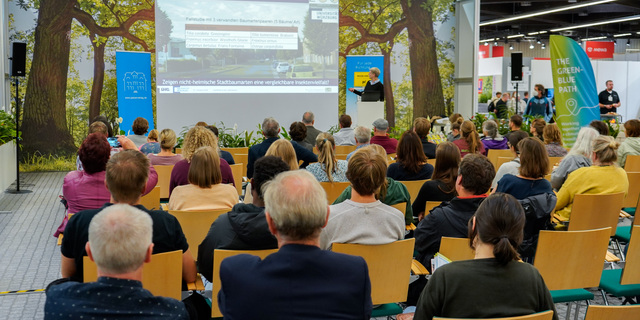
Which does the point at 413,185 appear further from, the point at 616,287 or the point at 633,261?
the point at 633,261

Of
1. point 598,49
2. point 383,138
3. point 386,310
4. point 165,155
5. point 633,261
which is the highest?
point 598,49

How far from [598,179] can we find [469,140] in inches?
88.1

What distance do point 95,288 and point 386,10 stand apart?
12.2 m

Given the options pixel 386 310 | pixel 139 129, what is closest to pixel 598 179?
pixel 386 310

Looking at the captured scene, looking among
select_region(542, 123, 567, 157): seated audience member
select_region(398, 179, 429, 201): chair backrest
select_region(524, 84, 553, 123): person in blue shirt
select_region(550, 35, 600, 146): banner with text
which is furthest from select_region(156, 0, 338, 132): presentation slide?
select_region(398, 179, 429, 201): chair backrest

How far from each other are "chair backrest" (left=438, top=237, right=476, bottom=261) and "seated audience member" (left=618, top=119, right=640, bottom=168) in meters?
4.76

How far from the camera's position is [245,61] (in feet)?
38.4

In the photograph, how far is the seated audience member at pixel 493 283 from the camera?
2.10 m

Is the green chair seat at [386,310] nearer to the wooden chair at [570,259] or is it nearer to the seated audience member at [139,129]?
the wooden chair at [570,259]

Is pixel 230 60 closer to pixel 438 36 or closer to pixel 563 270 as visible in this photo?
pixel 438 36

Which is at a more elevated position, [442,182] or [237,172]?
[442,182]

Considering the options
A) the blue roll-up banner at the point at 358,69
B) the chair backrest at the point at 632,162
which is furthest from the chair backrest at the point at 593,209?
the blue roll-up banner at the point at 358,69

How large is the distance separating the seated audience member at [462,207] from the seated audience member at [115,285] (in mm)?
1791

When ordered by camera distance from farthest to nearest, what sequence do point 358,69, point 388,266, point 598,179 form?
point 358,69, point 598,179, point 388,266
